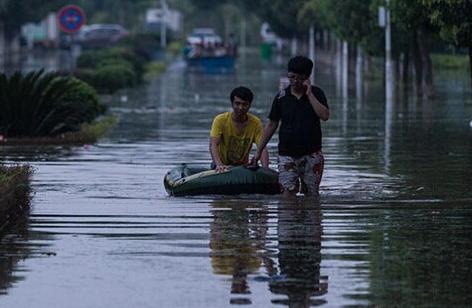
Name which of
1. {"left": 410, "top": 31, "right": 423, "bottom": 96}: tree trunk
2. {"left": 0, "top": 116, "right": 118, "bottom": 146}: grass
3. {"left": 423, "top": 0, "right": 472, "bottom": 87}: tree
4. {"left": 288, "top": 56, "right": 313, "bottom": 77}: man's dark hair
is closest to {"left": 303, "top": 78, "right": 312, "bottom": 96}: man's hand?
{"left": 288, "top": 56, "right": 313, "bottom": 77}: man's dark hair

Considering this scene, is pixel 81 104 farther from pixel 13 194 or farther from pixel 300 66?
pixel 13 194

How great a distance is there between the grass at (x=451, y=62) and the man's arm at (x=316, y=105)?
61.0 meters

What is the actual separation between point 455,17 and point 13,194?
45.5 ft

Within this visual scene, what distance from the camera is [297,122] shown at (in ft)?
53.0

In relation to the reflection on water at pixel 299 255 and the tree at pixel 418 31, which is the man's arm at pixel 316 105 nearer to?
the reflection on water at pixel 299 255

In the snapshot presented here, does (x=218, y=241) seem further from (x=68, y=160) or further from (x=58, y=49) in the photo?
(x=58, y=49)

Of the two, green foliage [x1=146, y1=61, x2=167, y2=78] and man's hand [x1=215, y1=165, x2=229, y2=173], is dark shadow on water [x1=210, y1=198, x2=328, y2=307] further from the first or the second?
green foliage [x1=146, y1=61, x2=167, y2=78]

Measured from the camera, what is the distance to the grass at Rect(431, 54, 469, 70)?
7812 cm

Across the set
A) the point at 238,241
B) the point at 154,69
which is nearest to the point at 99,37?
the point at 154,69

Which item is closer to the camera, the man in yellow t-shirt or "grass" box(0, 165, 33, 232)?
"grass" box(0, 165, 33, 232)

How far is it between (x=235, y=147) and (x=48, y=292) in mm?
6699

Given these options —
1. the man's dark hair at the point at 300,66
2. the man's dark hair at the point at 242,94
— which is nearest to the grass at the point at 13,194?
the man's dark hair at the point at 242,94

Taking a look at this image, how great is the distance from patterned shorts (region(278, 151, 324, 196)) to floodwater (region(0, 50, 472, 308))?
23 cm

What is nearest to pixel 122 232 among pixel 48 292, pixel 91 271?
pixel 91 271
